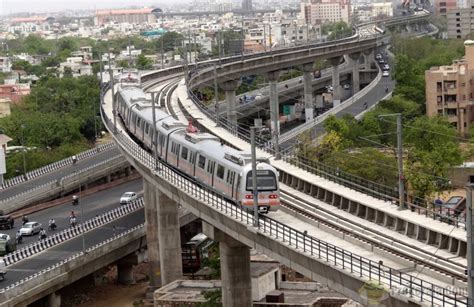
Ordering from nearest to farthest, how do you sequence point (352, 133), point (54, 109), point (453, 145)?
point (453, 145)
point (352, 133)
point (54, 109)

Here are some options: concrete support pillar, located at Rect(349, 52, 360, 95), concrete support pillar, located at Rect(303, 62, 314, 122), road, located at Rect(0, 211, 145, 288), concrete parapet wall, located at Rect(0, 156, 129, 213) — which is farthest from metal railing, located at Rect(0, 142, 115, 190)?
concrete support pillar, located at Rect(349, 52, 360, 95)

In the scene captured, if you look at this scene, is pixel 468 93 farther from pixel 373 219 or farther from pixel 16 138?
pixel 373 219

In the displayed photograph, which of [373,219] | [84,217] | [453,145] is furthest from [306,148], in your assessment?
[373,219]

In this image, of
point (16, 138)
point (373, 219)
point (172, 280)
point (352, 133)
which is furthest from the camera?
point (16, 138)

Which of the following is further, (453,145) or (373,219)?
(453,145)

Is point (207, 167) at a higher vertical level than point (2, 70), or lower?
higher

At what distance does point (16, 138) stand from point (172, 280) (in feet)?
140

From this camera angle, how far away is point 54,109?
111312mm

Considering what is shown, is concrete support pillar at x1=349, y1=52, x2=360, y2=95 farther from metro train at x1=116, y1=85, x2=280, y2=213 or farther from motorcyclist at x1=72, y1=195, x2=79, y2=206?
metro train at x1=116, y1=85, x2=280, y2=213

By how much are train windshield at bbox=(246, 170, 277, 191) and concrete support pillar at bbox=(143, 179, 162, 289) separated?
789 inches

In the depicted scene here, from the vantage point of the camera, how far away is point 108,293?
2237 inches

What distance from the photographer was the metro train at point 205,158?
37281 millimetres

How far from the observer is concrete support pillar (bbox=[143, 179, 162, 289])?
57344 mm

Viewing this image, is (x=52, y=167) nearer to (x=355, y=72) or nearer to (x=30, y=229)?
(x=30, y=229)
